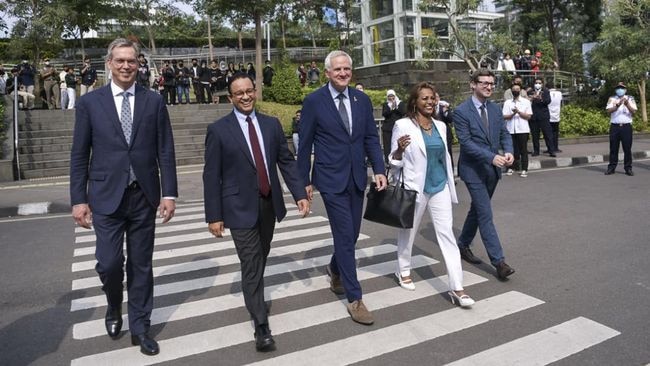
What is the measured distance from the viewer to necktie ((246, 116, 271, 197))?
3.74 metres

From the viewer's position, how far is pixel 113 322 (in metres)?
3.85

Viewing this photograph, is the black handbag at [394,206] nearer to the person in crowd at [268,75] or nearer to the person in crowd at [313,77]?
the person in crowd at [268,75]

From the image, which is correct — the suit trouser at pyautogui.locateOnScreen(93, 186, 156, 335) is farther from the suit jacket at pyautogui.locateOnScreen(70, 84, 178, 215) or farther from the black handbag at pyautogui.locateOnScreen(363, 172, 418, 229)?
the black handbag at pyautogui.locateOnScreen(363, 172, 418, 229)

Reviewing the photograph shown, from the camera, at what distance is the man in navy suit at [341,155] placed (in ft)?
13.3

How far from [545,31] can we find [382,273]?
4308 centimetres

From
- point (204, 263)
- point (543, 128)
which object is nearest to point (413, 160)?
point (204, 263)

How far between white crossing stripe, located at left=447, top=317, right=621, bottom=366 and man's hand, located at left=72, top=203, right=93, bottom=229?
8.34 ft

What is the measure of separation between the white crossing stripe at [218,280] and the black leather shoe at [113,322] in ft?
2.64

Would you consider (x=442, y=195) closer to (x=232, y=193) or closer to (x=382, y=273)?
(x=382, y=273)

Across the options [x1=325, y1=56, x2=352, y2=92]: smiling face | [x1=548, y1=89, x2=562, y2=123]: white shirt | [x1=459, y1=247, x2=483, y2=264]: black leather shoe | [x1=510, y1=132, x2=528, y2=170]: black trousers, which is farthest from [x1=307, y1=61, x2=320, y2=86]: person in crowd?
[x1=325, y1=56, x2=352, y2=92]: smiling face

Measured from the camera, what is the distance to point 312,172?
14.0ft

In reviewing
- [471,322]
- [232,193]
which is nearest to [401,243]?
[471,322]

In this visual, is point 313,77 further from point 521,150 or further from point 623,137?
point 623,137

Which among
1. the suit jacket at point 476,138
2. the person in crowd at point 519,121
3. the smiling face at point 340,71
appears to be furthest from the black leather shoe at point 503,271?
the person in crowd at point 519,121
